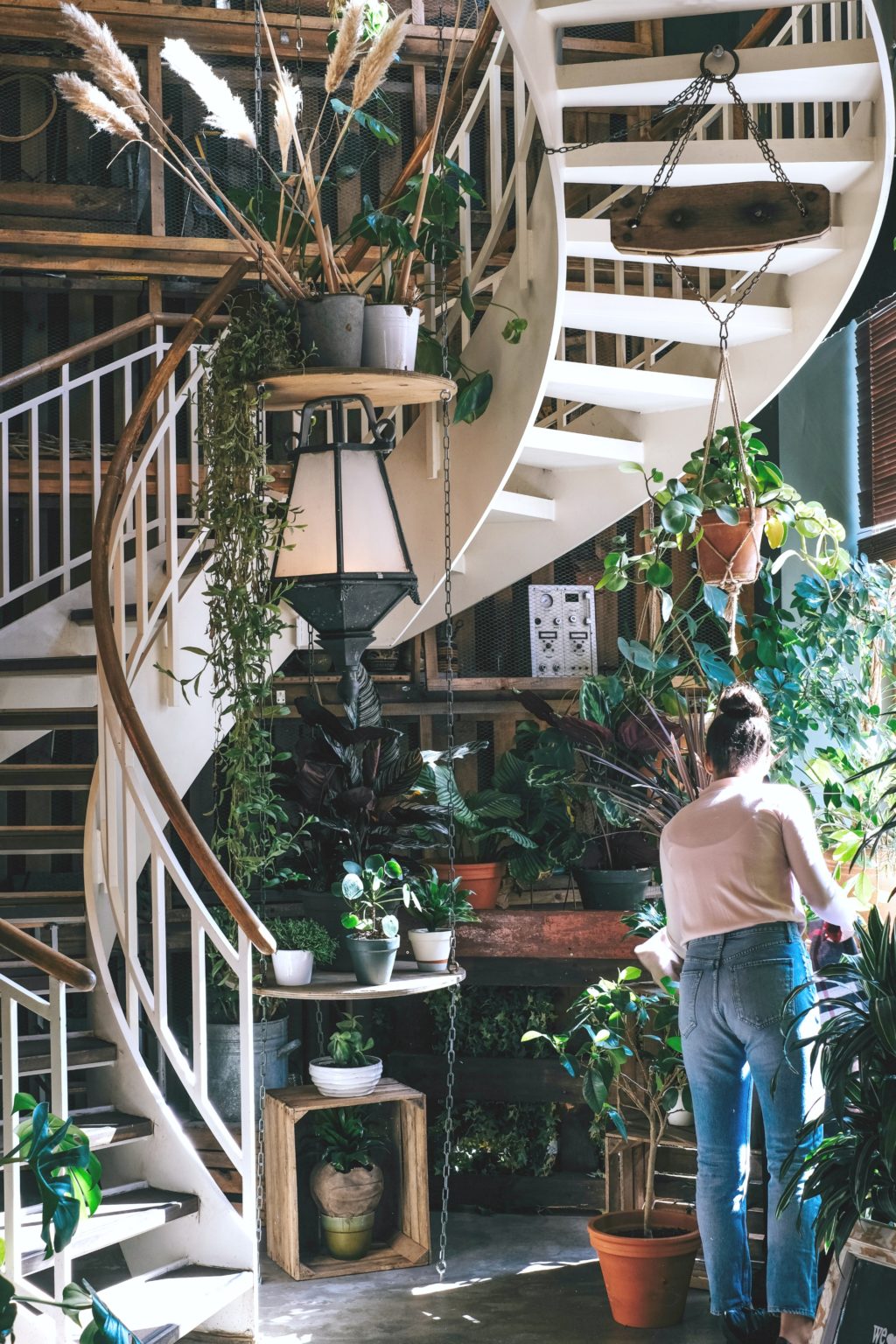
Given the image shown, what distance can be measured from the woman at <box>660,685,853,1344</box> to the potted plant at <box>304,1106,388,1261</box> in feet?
4.61

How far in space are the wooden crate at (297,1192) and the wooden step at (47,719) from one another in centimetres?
135

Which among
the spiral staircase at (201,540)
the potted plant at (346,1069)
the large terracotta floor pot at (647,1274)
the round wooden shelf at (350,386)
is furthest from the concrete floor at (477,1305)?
the round wooden shelf at (350,386)

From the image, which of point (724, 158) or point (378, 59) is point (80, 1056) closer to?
point (378, 59)

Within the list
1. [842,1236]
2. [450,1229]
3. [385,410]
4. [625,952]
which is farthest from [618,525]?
[842,1236]

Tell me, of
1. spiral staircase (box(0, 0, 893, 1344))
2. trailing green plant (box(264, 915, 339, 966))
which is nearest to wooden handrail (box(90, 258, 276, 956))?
spiral staircase (box(0, 0, 893, 1344))

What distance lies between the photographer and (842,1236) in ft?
9.29

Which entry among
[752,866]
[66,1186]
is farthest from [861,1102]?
[66,1186]

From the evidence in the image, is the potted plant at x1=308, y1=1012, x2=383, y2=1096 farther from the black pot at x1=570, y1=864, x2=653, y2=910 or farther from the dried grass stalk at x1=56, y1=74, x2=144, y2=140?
the dried grass stalk at x1=56, y1=74, x2=144, y2=140

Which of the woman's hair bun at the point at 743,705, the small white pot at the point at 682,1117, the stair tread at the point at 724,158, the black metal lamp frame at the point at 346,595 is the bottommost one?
the small white pot at the point at 682,1117

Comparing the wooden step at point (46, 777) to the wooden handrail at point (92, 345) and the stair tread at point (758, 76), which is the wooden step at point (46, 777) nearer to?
the wooden handrail at point (92, 345)

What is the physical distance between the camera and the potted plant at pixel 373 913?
415cm

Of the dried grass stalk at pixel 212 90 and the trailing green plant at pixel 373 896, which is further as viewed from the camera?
the trailing green plant at pixel 373 896

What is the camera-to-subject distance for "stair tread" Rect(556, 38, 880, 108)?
376 cm

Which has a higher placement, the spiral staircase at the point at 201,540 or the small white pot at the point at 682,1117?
the spiral staircase at the point at 201,540
